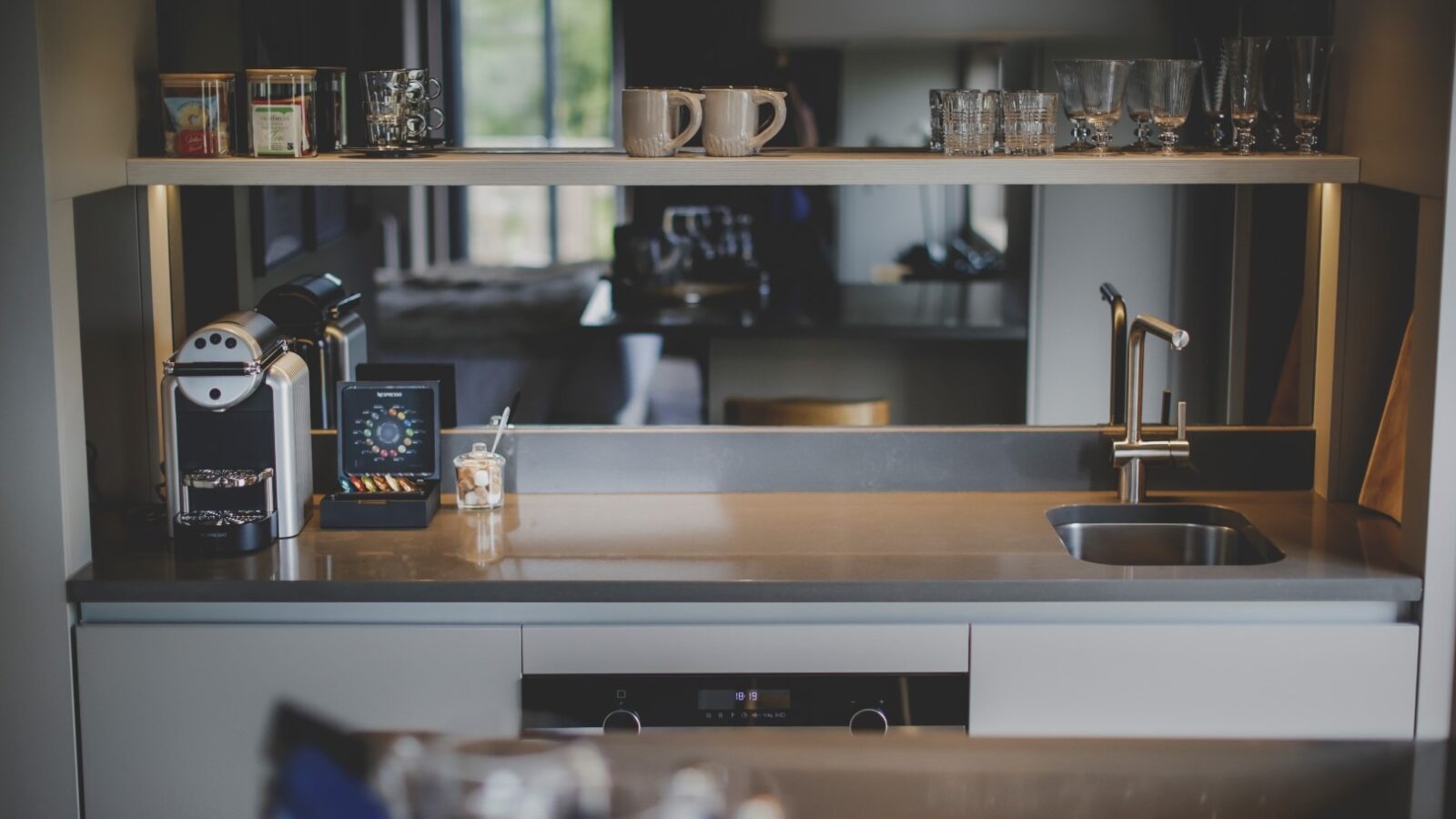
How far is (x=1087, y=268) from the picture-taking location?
9.80 feet

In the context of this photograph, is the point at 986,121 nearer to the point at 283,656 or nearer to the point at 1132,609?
the point at 1132,609

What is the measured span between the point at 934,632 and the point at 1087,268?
0.91 meters

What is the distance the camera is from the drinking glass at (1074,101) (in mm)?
2750

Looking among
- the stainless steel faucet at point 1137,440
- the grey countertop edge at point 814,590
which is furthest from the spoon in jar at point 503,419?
the stainless steel faucet at point 1137,440

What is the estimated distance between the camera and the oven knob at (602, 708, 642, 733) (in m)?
2.45

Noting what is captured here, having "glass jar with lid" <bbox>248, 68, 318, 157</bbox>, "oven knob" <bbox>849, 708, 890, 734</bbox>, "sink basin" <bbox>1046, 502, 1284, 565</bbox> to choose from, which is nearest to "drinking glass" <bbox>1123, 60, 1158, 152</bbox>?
"sink basin" <bbox>1046, 502, 1284, 565</bbox>

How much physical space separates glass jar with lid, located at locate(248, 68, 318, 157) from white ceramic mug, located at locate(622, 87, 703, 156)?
57 cm

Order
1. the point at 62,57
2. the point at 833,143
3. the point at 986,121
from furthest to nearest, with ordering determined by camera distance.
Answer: the point at 833,143 → the point at 986,121 → the point at 62,57

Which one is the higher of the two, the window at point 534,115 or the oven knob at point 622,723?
the window at point 534,115

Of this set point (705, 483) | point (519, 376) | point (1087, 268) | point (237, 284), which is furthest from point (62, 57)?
point (1087, 268)

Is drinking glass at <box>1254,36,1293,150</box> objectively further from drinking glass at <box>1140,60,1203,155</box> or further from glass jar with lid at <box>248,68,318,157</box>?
glass jar with lid at <box>248,68,318,157</box>

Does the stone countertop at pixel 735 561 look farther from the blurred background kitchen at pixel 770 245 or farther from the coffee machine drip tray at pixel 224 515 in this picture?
the blurred background kitchen at pixel 770 245

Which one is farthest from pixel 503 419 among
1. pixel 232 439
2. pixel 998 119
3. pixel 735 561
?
pixel 998 119

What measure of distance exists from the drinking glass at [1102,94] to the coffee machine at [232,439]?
1455mm
